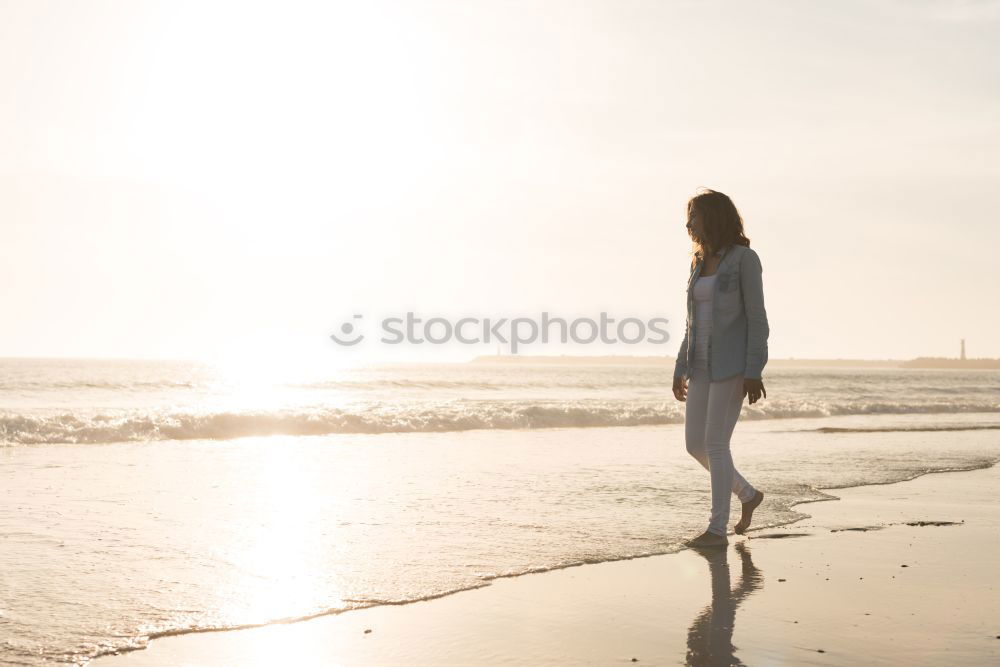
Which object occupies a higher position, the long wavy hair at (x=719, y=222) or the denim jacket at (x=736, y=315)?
the long wavy hair at (x=719, y=222)

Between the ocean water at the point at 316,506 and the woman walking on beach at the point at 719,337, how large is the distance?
52 centimetres

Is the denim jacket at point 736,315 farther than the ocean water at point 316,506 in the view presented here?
Yes

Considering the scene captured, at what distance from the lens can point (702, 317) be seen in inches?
199

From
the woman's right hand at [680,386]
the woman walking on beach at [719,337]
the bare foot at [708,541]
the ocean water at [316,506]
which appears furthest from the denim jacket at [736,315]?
the ocean water at [316,506]

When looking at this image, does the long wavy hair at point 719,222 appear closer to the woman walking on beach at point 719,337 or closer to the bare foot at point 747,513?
the woman walking on beach at point 719,337

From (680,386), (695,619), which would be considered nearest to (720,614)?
(695,619)

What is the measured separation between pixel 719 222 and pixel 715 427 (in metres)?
1.14

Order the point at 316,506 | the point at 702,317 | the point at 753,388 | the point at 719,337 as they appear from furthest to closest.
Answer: the point at 316,506
the point at 702,317
the point at 719,337
the point at 753,388

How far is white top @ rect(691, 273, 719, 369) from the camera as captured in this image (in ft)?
16.4

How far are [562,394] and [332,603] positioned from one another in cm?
3748

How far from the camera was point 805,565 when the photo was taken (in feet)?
14.7

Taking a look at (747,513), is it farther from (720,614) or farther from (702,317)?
(720,614)

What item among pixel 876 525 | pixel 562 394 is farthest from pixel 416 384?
pixel 876 525

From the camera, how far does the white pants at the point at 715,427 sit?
4.96 metres
